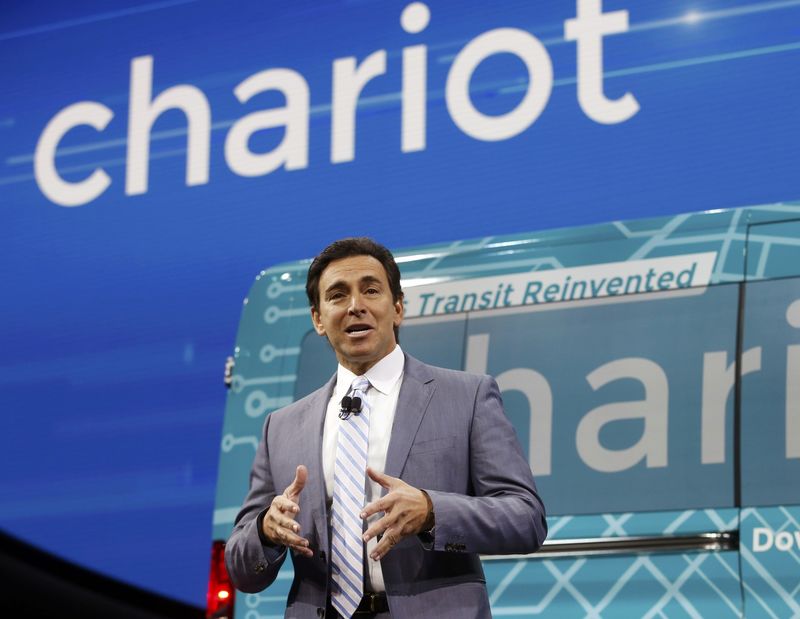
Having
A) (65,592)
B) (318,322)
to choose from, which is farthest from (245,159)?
(318,322)

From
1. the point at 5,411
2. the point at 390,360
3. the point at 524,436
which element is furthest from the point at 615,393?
the point at 5,411

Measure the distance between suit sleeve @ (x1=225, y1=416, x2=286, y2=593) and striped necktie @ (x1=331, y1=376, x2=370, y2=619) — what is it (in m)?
0.12

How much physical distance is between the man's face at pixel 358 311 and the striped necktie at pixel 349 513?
93mm

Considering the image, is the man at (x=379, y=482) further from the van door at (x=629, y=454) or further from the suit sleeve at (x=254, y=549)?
the van door at (x=629, y=454)

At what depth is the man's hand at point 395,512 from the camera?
2.23m

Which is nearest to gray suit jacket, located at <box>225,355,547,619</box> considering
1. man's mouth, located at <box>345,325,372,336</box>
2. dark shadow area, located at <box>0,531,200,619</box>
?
man's mouth, located at <box>345,325,372,336</box>

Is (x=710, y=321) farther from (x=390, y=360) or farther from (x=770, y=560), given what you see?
(x=390, y=360)

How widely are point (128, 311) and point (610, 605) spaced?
313 centimetres

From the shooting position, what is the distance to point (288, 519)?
2.32 metres

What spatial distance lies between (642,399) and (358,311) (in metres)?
1.40

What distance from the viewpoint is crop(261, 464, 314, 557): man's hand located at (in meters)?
2.32

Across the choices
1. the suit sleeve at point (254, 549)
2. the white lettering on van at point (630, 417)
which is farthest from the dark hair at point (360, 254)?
the white lettering on van at point (630, 417)

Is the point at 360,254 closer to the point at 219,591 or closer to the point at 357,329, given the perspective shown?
the point at 357,329

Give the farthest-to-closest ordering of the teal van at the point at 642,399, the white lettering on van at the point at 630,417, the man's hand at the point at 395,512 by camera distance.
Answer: the white lettering on van at the point at 630,417 → the teal van at the point at 642,399 → the man's hand at the point at 395,512
